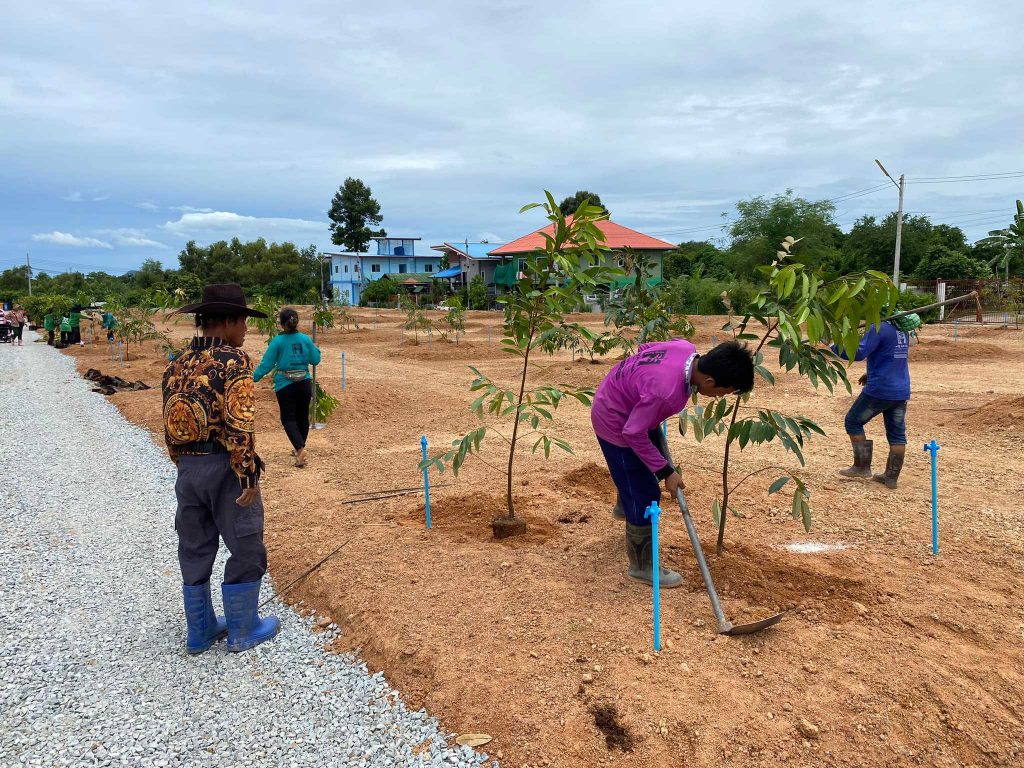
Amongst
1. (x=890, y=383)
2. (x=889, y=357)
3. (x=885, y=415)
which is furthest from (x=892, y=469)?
(x=889, y=357)

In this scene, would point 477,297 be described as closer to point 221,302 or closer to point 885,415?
point 885,415

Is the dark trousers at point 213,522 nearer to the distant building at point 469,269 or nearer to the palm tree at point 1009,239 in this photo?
the palm tree at point 1009,239

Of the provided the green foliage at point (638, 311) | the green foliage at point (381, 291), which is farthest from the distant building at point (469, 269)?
the green foliage at point (638, 311)

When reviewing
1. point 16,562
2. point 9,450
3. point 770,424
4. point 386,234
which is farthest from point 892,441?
point 386,234

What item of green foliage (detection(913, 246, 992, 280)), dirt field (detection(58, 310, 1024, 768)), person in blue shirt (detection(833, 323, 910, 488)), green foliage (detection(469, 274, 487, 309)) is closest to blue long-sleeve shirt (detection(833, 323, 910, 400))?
person in blue shirt (detection(833, 323, 910, 488))

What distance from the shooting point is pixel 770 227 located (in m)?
41.1

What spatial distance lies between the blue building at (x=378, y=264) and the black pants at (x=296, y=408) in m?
51.5

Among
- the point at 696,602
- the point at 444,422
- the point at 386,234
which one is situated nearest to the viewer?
the point at 696,602

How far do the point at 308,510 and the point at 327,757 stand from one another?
2.83 meters

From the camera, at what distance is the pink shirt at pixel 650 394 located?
10.2 feet

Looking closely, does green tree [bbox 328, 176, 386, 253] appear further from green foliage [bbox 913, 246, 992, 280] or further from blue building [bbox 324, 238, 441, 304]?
green foliage [bbox 913, 246, 992, 280]

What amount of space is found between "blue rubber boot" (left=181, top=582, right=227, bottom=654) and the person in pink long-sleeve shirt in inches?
84.3

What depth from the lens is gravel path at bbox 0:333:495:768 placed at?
2.53 meters

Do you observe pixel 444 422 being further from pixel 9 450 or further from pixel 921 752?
pixel 921 752
